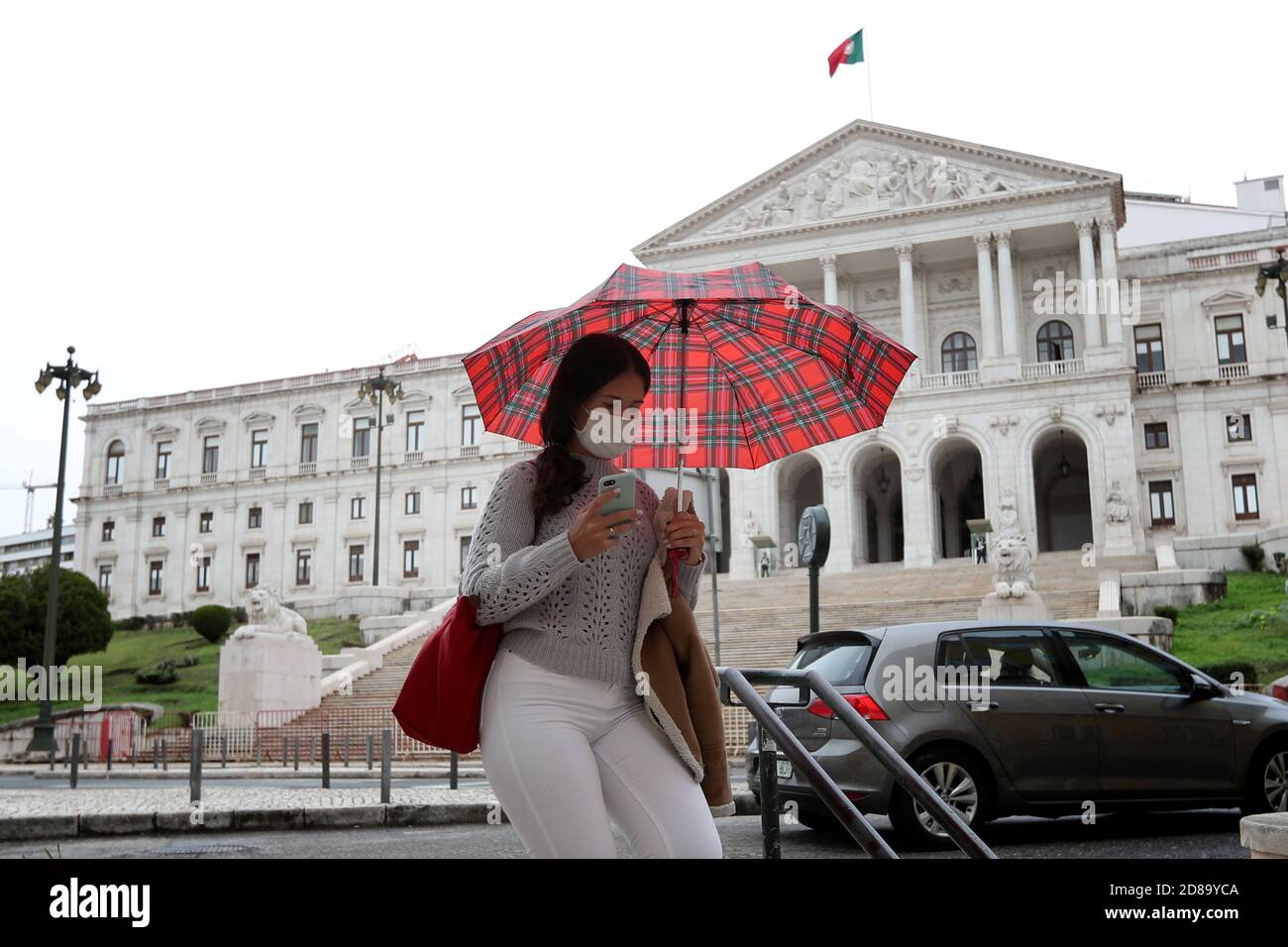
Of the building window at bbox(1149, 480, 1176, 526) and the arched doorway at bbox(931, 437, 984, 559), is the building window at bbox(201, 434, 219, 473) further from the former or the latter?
the building window at bbox(1149, 480, 1176, 526)

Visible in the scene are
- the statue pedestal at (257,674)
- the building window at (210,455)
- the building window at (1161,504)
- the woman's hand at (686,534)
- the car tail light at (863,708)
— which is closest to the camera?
the woman's hand at (686,534)

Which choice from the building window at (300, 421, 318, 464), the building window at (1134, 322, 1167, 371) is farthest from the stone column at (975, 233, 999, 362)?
the building window at (300, 421, 318, 464)

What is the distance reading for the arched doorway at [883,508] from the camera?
171ft

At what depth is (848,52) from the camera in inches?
1932

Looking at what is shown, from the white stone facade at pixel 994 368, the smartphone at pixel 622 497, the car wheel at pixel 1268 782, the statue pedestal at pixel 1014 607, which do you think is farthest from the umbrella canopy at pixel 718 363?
the white stone facade at pixel 994 368

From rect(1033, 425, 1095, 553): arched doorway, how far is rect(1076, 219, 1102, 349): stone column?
504cm

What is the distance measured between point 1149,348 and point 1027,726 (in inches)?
1868

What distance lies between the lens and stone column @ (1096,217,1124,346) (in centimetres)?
4716

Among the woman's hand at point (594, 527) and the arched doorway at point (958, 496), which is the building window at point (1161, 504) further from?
the woman's hand at point (594, 527)

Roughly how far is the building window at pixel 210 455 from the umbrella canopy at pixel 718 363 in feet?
212

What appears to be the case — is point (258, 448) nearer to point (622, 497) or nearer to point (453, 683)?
point (453, 683)

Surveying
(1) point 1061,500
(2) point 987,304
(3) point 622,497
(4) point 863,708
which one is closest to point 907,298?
(2) point 987,304

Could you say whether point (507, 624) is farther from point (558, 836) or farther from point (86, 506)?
point (86, 506)
